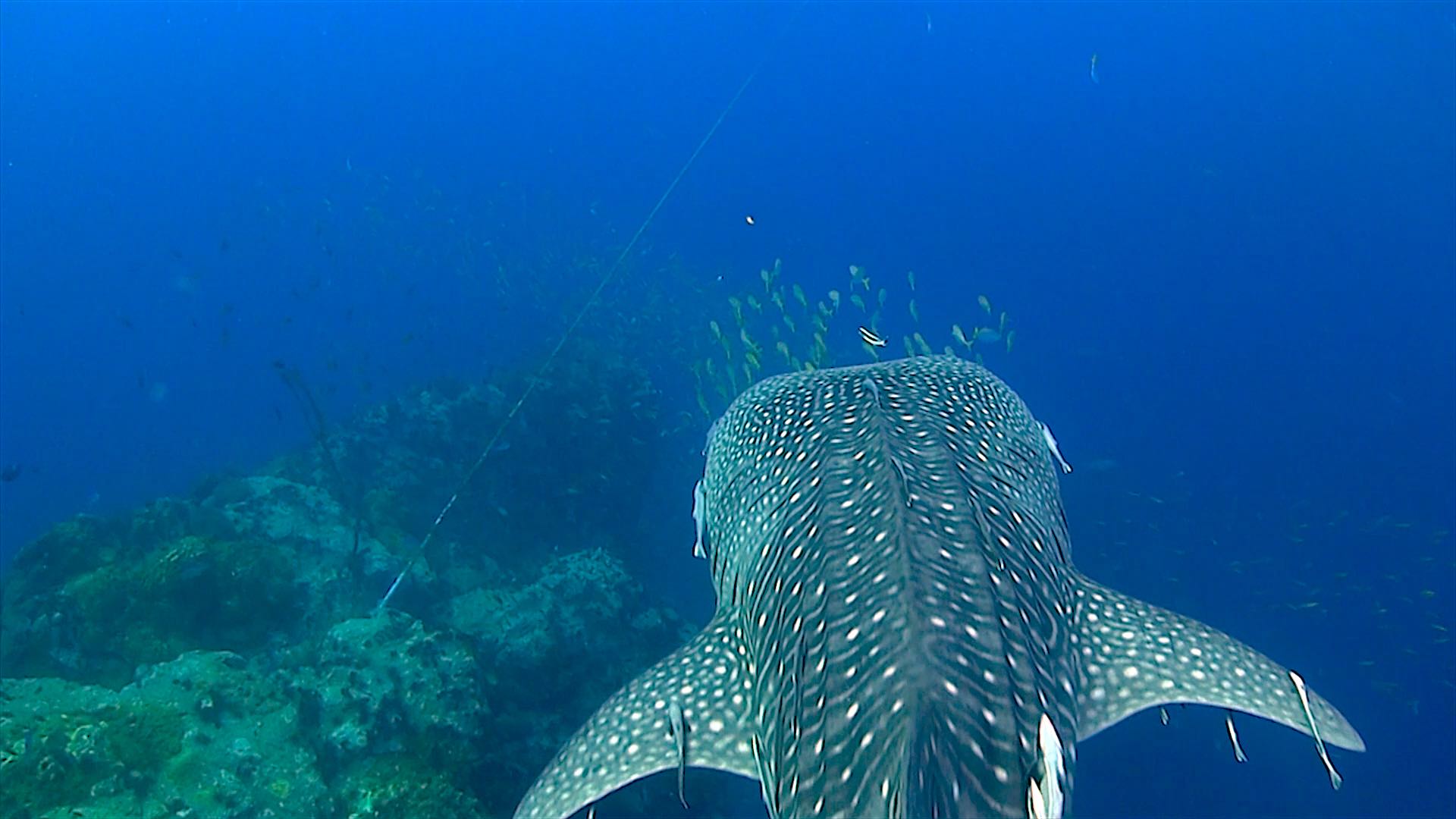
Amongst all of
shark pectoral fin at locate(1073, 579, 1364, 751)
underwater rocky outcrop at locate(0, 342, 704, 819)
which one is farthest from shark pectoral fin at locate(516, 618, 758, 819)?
underwater rocky outcrop at locate(0, 342, 704, 819)

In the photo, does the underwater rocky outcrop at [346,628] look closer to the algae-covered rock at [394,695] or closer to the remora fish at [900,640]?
the algae-covered rock at [394,695]

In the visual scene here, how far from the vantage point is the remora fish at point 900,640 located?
2.46 meters

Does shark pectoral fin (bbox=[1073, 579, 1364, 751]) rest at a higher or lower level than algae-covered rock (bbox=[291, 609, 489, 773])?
higher

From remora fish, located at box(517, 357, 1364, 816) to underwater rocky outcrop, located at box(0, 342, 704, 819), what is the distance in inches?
141

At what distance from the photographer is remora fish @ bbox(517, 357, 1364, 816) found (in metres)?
2.46

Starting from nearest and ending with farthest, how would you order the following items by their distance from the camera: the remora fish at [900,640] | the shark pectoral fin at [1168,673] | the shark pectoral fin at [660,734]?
1. the remora fish at [900,640]
2. the shark pectoral fin at [1168,673]
3. the shark pectoral fin at [660,734]

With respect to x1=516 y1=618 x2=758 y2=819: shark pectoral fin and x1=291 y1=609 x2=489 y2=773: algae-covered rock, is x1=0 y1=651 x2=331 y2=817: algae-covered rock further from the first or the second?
x1=516 y1=618 x2=758 y2=819: shark pectoral fin

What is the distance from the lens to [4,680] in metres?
6.93

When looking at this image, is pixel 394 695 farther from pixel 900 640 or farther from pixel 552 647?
pixel 900 640

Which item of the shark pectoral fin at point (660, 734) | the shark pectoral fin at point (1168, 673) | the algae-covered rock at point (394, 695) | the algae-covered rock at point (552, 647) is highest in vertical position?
the shark pectoral fin at point (1168, 673)

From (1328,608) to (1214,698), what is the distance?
13886mm

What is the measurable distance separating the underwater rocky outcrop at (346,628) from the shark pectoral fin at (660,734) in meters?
2.97

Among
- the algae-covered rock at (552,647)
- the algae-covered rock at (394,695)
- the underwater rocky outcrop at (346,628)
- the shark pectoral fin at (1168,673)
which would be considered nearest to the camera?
the shark pectoral fin at (1168,673)

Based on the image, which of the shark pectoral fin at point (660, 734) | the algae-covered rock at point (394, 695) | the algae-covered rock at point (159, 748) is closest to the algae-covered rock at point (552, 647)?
the algae-covered rock at point (394, 695)
